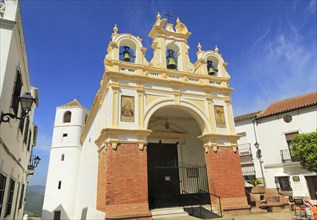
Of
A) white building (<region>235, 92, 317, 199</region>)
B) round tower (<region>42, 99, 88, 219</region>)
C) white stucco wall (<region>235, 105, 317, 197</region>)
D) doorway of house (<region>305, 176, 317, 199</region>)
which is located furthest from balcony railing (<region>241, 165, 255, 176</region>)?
round tower (<region>42, 99, 88, 219</region>)

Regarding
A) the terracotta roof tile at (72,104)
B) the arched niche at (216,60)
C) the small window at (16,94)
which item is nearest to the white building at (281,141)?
the arched niche at (216,60)

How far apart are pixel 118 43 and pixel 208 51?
202 inches

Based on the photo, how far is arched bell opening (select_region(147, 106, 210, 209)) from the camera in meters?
11.2

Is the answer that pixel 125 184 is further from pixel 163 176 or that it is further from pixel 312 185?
pixel 312 185

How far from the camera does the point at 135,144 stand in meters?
9.63

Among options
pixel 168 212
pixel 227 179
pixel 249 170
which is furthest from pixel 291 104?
pixel 168 212

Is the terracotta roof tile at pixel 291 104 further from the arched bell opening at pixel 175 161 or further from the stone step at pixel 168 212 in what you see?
the stone step at pixel 168 212

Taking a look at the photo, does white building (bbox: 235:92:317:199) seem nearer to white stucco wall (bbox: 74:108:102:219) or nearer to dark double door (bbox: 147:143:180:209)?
dark double door (bbox: 147:143:180:209)

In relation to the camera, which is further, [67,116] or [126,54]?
[67,116]

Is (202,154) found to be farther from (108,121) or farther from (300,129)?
(300,129)

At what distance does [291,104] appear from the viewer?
66.9ft

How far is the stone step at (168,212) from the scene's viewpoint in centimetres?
938

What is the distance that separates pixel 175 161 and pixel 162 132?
67.6 inches

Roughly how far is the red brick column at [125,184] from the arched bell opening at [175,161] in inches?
70.0
